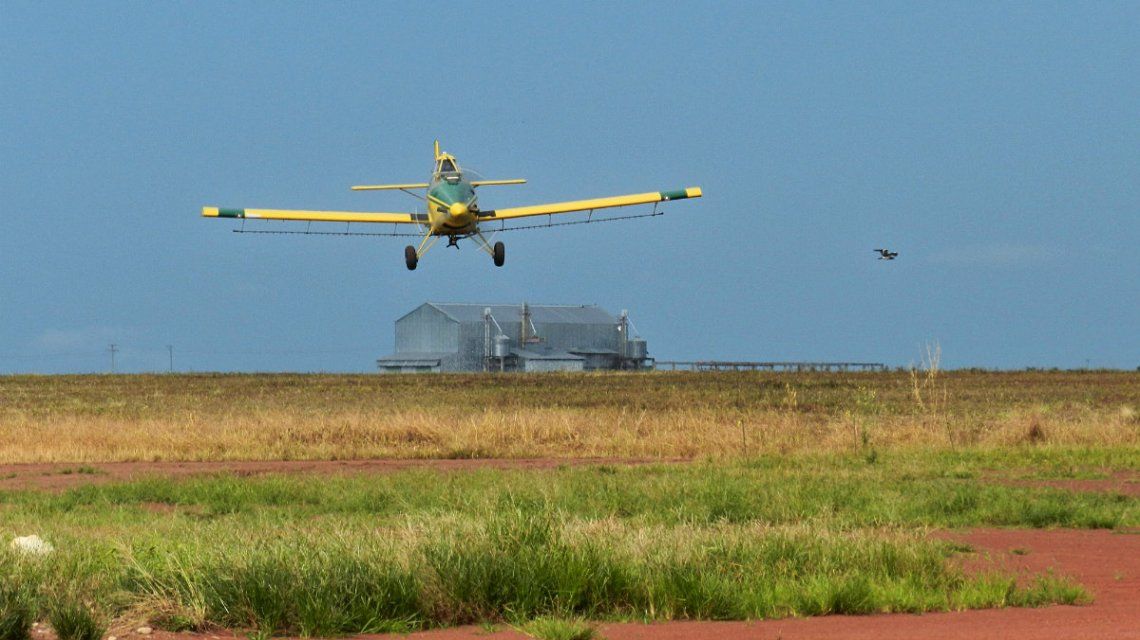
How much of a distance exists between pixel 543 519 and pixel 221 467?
12880 millimetres

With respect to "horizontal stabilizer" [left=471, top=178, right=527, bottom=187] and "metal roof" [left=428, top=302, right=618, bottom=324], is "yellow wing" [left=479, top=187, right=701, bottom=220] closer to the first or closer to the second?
"horizontal stabilizer" [left=471, top=178, right=527, bottom=187]

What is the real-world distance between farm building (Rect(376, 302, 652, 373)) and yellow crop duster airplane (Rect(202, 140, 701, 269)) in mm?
35910

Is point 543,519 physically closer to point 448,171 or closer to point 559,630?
point 559,630

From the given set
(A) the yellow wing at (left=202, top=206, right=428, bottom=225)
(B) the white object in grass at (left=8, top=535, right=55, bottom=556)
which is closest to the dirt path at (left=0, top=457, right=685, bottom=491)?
(B) the white object in grass at (left=8, top=535, right=55, bottom=556)

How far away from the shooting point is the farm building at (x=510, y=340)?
263ft

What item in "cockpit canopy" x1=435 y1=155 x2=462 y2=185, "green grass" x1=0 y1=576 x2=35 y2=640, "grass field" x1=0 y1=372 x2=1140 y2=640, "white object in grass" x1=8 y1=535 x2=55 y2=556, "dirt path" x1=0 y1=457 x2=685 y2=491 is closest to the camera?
"green grass" x1=0 y1=576 x2=35 y2=640

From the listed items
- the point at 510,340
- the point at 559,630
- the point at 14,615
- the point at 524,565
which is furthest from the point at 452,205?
the point at 510,340

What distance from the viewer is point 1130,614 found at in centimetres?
962

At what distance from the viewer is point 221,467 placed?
74.5 feet

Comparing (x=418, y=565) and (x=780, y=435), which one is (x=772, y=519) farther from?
(x=780, y=435)

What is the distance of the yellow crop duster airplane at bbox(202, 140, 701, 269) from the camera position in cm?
3738

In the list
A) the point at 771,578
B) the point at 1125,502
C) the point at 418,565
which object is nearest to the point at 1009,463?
the point at 1125,502

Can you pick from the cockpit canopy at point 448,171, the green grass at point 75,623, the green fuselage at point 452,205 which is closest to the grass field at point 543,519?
the green grass at point 75,623

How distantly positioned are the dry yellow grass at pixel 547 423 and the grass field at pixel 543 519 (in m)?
0.14
